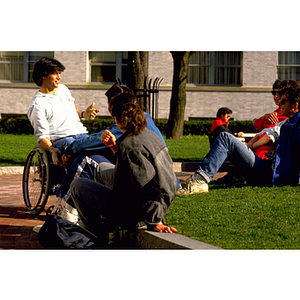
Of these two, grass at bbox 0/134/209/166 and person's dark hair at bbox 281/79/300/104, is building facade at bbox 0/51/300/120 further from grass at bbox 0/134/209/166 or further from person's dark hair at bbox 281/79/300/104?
person's dark hair at bbox 281/79/300/104

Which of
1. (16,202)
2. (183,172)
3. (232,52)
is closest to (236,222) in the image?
(16,202)

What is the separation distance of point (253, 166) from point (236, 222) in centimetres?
161

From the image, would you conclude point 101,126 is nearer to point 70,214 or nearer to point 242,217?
point 70,214

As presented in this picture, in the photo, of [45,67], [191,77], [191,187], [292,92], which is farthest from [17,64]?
[292,92]

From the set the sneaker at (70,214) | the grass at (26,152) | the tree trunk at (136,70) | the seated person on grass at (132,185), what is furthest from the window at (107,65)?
the seated person on grass at (132,185)

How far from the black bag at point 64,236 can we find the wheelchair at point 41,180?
1033mm

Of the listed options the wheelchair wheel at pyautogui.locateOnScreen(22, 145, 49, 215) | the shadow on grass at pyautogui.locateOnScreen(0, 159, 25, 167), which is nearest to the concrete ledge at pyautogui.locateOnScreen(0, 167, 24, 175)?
the shadow on grass at pyautogui.locateOnScreen(0, 159, 25, 167)

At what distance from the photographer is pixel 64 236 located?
4109mm

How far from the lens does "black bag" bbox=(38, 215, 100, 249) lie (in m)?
4.08

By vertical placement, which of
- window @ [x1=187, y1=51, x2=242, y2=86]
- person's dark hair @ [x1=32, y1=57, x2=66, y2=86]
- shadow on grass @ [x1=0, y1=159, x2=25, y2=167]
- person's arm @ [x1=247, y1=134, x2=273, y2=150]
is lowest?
shadow on grass @ [x1=0, y1=159, x2=25, y2=167]

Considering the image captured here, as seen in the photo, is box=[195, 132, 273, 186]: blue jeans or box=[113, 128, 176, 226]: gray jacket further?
box=[195, 132, 273, 186]: blue jeans

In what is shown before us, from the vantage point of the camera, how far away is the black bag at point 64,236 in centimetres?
408

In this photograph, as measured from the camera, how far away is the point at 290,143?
5836 millimetres

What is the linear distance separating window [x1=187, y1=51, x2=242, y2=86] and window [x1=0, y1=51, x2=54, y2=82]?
24.4 ft
